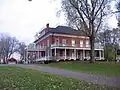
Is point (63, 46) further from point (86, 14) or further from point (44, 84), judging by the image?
point (44, 84)

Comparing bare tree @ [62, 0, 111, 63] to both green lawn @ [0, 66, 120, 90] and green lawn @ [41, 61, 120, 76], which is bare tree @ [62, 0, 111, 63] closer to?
green lawn @ [41, 61, 120, 76]

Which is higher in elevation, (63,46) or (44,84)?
(63,46)

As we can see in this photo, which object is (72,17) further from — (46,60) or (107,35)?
(107,35)

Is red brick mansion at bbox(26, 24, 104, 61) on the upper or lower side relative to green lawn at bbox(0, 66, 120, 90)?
upper

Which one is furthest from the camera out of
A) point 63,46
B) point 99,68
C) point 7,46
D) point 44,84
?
point 7,46

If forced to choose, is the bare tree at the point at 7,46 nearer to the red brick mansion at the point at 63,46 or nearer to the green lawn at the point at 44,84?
the red brick mansion at the point at 63,46

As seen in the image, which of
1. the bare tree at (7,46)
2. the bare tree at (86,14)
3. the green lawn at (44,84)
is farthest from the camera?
the bare tree at (7,46)

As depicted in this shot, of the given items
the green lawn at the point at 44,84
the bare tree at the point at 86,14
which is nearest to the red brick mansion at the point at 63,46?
the bare tree at the point at 86,14

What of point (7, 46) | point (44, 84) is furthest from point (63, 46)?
point (7, 46)

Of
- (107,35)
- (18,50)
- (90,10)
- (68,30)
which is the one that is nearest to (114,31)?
(107,35)

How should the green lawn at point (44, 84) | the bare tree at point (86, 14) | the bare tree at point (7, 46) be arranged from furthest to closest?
the bare tree at point (7, 46) → the bare tree at point (86, 14) → the green lawn at point (44, 84)

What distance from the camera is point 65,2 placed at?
4259 centimetres

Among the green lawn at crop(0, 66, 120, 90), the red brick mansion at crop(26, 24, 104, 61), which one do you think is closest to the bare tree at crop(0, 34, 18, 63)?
the red brick mansion at crop(26, 24, 104, 61)

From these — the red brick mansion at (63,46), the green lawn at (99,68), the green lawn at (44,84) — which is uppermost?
the red brick mansion at (63,46)
